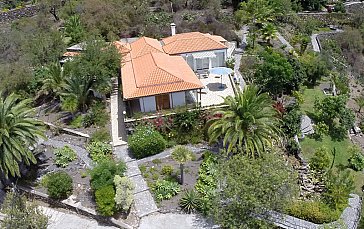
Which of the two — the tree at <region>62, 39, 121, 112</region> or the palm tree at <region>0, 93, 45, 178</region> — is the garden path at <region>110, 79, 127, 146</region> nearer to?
the tree at <region>62, 39, 121, 112</region>

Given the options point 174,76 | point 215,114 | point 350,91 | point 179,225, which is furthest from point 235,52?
point 179,225

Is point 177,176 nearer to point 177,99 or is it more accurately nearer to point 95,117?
point 177,99

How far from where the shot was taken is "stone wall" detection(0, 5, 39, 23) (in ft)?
205

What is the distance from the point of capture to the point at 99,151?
95.5 feet

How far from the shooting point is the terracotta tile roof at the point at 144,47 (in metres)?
37.8

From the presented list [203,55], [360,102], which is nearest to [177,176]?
[203,55]

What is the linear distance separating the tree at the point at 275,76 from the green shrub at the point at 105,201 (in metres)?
20.0

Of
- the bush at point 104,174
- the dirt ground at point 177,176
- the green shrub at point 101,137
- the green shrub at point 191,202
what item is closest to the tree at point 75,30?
the green shrub at point 101,137

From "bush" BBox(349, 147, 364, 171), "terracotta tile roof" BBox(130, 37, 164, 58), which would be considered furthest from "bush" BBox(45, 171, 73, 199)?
"bush" BBox(349, 147, 364, 171)

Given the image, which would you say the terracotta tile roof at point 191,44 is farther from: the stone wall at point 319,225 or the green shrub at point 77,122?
the stone wall at point 319,225

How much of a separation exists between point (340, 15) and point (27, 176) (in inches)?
2407

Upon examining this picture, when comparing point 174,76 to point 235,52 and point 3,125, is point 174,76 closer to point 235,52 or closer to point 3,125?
point 3,125

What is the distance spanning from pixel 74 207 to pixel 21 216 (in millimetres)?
5261

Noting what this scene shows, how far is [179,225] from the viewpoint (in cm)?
2264
